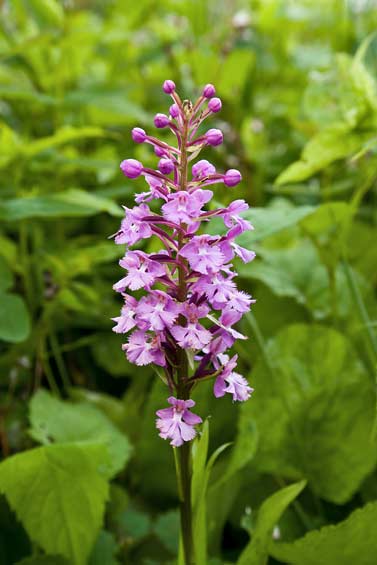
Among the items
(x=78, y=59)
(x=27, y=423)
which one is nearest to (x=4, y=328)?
(x=27, y=423)

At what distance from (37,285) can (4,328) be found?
367 millimetres

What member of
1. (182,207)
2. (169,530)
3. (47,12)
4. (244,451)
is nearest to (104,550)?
(169,530)

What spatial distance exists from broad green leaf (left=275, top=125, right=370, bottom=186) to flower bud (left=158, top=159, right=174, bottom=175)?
0.39 metres

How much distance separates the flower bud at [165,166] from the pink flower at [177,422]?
9.1 inches

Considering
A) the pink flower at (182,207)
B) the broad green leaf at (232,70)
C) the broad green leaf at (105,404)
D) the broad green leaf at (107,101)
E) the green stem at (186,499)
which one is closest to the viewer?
the pink flower at (182,207)

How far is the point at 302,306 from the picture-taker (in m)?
1.37

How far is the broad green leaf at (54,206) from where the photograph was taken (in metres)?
1.09

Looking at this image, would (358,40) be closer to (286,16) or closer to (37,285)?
(286,16)

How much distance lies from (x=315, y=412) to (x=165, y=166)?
58 cm

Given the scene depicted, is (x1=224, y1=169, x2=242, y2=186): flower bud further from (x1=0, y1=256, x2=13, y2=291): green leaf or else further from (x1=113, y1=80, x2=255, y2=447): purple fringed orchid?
(x1=0, y1=256, x2=13, y2=291): green leaf

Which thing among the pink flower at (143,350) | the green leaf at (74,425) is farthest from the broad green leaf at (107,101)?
the pink flower at (143,350)

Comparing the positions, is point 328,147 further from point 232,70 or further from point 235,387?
point 232,70

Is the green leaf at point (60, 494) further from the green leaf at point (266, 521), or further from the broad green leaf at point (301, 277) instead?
the broad green leaf at point (301, 277)

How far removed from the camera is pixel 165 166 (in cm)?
69
